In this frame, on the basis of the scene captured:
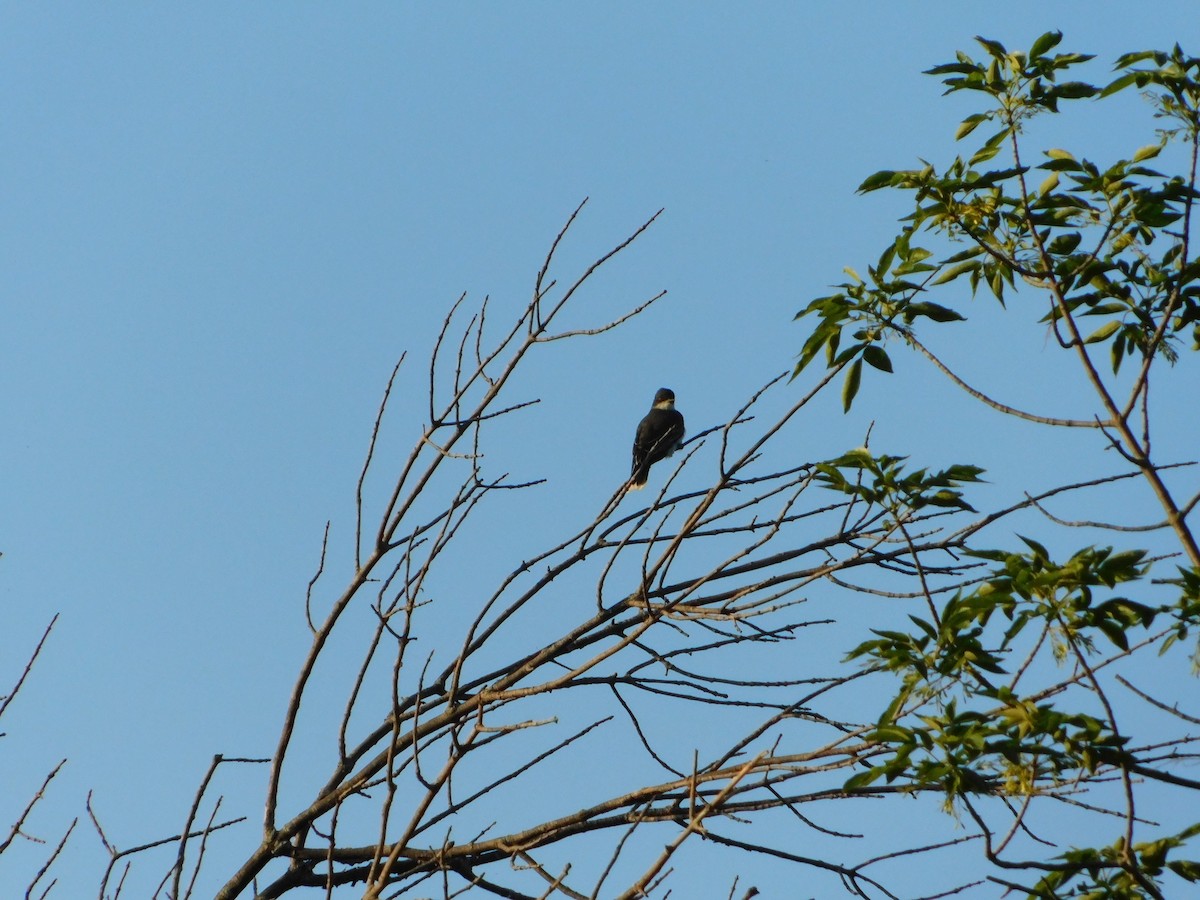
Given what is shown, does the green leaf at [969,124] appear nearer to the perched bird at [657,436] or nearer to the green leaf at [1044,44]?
the green leaf at [1044,44]

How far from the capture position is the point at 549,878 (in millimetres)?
3766

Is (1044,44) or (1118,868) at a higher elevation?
(1044,44)

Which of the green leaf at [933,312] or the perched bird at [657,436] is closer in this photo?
the green leaf at [933,312]

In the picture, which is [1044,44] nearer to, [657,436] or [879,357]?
[879,357]

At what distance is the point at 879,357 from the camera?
12.4 ft

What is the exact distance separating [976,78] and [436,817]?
262cm

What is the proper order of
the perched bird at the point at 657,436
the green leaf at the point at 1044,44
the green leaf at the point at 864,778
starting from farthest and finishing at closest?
1. the perched bird at the point at 657,436
2. the green leaf at the point at 1044,44
3. the green leaf at the point at 864,778

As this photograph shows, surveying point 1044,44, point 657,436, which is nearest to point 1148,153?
point 1044,44

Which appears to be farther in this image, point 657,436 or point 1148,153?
point 657,436

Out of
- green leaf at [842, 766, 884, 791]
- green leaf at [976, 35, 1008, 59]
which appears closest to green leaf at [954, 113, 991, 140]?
green leaf at [976, 35, 1008, 59]

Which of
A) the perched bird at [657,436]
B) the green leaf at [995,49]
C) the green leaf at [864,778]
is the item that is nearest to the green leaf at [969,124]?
the green leaf at [995,49]

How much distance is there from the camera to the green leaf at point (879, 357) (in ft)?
12.4

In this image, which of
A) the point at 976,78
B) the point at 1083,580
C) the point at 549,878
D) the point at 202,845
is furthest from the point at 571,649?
the point at 976,78

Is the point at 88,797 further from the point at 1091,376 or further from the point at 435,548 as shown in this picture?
the point at 1091,376
